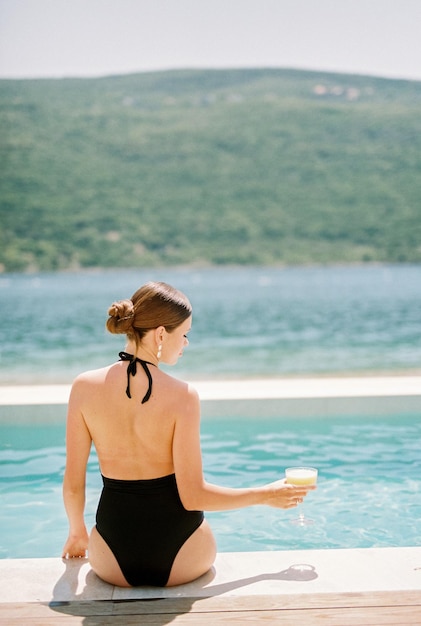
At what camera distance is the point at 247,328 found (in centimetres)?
1698

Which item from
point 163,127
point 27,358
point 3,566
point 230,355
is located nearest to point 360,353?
point 230,355

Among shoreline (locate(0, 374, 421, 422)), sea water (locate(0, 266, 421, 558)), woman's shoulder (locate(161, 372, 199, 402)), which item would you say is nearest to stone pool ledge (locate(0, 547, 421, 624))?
woman's shoulder (locate(161, 372, 199, 402))

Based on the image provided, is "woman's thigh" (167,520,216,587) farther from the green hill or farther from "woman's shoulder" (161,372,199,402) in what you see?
the green hill

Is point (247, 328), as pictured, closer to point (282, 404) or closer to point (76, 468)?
point (282, 404)

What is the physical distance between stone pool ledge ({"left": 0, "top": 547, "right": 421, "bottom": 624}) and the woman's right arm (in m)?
0.20

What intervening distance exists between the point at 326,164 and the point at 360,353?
40.4 m

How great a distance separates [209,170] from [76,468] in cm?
4989

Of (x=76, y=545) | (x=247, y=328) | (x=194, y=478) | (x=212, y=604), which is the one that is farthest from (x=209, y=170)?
(x=212, y=604)

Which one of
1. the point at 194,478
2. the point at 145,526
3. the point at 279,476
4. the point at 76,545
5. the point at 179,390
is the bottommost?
the point at 279,476

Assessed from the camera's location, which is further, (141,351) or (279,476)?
(279,476)

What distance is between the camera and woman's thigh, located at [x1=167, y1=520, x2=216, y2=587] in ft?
6.47

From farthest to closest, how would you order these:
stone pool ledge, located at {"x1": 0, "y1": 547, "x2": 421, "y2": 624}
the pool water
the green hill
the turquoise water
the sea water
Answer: the green hill → the turquoise water → the sea water → the pool water → stone pool ledge, located at {"x1": 0, "y1": 547, "x2": 421, "y2": 624}

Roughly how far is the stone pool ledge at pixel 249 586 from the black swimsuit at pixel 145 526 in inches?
1.9

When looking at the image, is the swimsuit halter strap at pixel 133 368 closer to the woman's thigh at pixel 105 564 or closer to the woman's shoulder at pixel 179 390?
the woman's shoulder at pixel 179 390
